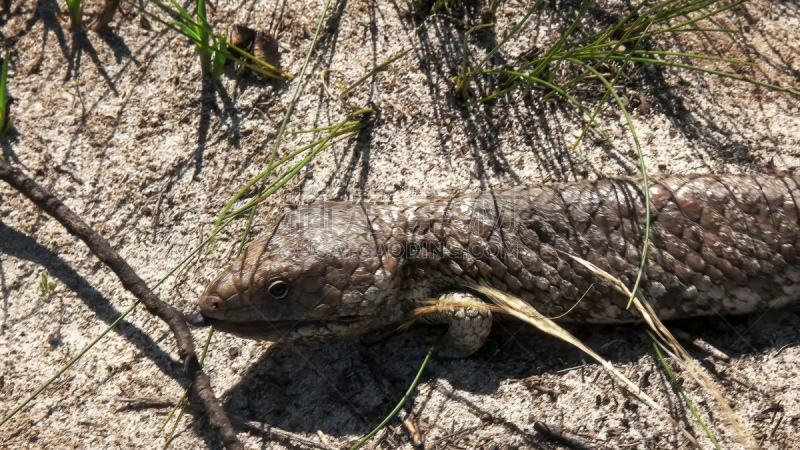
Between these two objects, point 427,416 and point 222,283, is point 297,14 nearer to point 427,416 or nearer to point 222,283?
point 222,283

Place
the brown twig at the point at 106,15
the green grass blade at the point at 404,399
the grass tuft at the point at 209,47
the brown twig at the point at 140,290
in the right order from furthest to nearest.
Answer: the brown twig at the point at 106,15 < the grass tuft at the point at 209,47 < the brown twig at the point at 140,290 < the green grass blade at the point at 404,399

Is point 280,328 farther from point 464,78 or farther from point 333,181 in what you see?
point 464,78

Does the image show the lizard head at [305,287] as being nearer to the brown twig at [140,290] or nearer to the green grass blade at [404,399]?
the brown twig at [140,290]

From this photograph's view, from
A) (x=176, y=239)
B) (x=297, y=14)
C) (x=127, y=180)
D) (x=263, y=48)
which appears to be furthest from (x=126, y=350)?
(x=297, y=14)

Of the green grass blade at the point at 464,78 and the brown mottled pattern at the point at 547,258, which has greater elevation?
the green grass blade at the point at 464,78

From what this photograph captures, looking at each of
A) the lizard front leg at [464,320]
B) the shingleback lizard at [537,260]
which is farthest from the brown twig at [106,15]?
the lizard front leg at [464,320]

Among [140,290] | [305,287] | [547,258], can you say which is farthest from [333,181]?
[547,258]
